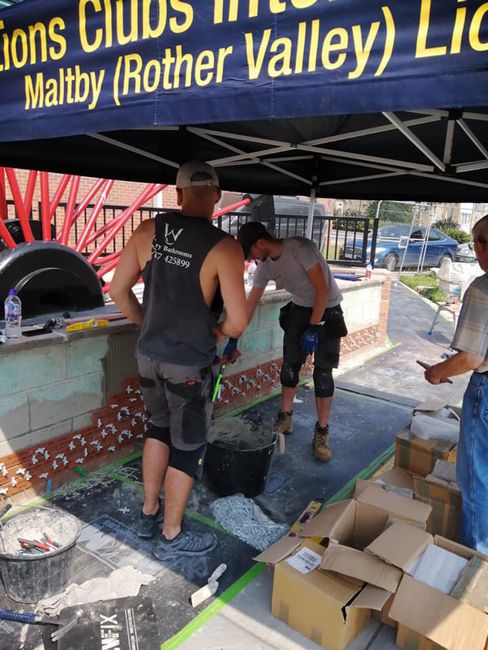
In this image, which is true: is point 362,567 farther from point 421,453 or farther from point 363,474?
point 363,474

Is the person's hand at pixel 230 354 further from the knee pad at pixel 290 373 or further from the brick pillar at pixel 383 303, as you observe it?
the brick pillar at pixel 383 303

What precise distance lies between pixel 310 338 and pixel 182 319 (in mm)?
1671

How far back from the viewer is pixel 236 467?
10.5 ft

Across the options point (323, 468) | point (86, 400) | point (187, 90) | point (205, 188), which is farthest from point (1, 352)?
point (323, 468)

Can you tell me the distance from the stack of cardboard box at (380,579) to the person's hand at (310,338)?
154cm

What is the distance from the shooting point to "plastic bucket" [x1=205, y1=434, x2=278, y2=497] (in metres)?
3.17

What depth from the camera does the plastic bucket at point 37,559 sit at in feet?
7.47

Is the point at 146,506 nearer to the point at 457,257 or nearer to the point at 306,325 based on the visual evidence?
the point at 306,325

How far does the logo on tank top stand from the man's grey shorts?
2.00 ft

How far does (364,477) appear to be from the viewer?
12.3 ft

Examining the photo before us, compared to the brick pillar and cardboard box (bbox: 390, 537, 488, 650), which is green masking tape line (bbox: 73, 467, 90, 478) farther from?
the brick pillar

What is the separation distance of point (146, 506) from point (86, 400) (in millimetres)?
916

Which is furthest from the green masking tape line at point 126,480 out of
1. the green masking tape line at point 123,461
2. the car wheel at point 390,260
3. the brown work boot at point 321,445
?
the car wheel at point 390,260

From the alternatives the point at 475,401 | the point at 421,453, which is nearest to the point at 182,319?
the point at 475,401
